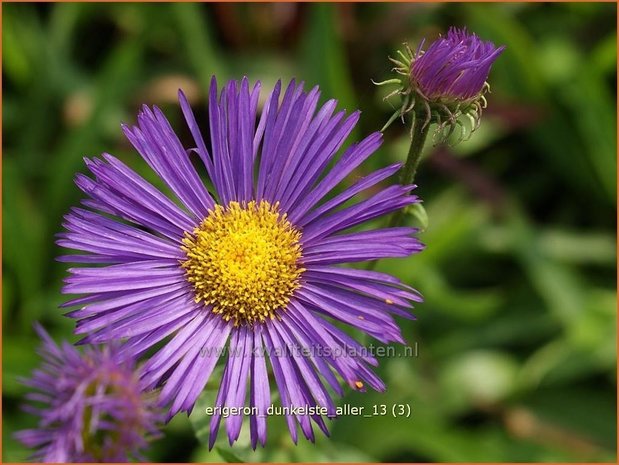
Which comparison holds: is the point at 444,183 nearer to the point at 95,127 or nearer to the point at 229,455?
the point at 95,127

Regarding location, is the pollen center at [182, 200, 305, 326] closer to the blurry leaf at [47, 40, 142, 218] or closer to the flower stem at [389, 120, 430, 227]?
the flower stem at [389, 120, 430, 227]

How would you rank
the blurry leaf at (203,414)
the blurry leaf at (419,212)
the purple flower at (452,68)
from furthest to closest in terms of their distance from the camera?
the blurry leaf at (203,414)
the blurry leaf at (419,212)
the purple flower at (452,68)

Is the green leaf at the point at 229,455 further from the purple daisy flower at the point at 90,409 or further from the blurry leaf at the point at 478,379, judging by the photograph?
the blurry leaf at the point at 478,379

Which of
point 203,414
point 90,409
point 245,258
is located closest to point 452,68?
point 245,258

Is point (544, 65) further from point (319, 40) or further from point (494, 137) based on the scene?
point (319, 40)

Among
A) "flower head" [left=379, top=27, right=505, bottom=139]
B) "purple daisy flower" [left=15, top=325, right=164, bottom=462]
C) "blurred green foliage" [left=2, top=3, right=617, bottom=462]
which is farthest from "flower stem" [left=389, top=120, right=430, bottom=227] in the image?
"blurred green foliage" [left=2, top=3, right=617, bottom=462]

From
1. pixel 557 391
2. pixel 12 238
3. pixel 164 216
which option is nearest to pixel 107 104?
pixel 12 238

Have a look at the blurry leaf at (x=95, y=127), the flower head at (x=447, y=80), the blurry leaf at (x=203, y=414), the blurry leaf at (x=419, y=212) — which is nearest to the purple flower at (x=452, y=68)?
the flower head at (x=447, y=80)
